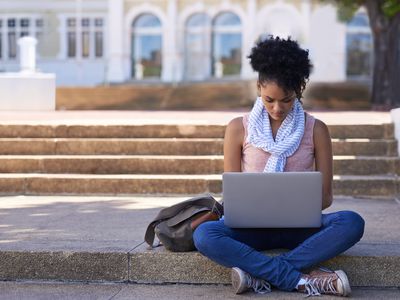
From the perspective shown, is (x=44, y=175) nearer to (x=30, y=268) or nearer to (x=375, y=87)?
(x=30, y=268)

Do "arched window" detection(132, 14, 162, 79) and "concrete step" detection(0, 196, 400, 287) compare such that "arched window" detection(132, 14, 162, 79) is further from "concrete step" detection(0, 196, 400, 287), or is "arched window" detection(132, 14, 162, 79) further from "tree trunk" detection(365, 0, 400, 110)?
"concrete step" detection(0, 196, 400, 287)

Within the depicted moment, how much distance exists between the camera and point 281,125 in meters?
5.64

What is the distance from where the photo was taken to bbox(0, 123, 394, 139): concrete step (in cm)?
1048

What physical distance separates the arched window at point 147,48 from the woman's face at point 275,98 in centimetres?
3071

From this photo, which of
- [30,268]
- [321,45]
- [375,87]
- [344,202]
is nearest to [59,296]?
[30,268]

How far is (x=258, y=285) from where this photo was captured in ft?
17.6

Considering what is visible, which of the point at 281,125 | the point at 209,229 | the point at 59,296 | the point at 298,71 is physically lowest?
the point at 59,296

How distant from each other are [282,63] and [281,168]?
648mm

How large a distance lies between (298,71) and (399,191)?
13.9ft

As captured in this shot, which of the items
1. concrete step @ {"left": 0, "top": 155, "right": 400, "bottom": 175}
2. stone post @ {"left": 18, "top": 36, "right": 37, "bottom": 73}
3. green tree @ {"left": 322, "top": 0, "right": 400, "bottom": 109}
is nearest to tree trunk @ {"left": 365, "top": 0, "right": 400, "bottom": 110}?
green tree @ {"left": 322, "top": 0, "right": 400, "bottom": 109}

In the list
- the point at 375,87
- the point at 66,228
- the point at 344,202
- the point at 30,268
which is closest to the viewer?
the point at 30,268

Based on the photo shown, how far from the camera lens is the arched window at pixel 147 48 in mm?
36125

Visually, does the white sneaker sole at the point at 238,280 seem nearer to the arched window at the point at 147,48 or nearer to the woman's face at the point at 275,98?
the woman's face at the point at 275,98

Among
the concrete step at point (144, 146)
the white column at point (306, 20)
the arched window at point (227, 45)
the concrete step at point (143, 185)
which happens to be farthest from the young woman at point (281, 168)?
the arched window at point (227, 45)
